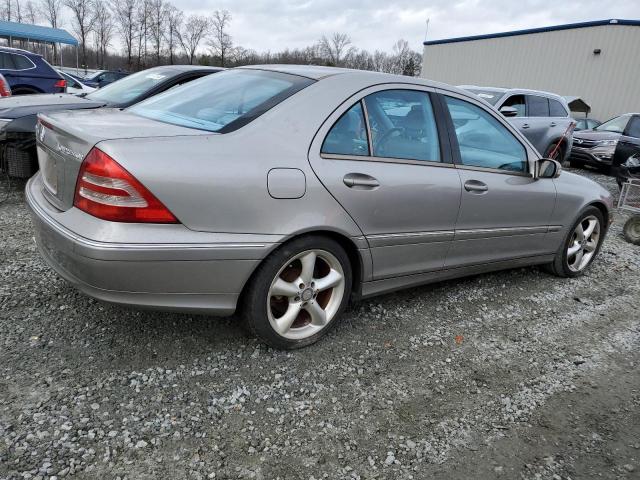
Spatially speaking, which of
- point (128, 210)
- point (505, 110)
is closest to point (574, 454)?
point (128, 210)

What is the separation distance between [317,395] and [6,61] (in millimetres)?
11862

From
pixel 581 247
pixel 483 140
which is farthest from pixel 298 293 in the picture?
pixel 581 247

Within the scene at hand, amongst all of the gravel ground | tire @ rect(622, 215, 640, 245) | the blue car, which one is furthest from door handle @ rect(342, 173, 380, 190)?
the blue car

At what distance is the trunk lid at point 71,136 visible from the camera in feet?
7.56

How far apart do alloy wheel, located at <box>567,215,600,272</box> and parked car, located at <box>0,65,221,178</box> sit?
410cm

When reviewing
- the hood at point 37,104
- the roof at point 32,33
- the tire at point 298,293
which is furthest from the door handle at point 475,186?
the roof at point 32,33

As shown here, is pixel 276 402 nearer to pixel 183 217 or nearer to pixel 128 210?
pixel 183 217

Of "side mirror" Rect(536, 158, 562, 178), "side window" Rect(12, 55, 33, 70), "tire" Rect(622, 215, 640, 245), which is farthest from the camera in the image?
"side window" Rect(12, 55, 33, 70)

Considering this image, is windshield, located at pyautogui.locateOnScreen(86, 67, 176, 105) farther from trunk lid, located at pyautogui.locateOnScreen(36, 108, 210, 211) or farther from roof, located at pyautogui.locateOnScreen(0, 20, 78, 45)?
roof, located at pyautogui.locateOnScreen(0, 20, 78, 45)

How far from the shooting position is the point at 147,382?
241cm

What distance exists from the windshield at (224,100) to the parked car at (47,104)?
228 centimetres

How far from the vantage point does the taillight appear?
7.03ft

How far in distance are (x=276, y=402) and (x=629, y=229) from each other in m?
A: 5.49

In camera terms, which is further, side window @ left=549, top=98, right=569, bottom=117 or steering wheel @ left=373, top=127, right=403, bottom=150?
side window @ left=549, top=98, right=569, bottom=117
